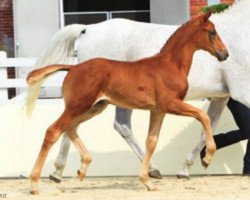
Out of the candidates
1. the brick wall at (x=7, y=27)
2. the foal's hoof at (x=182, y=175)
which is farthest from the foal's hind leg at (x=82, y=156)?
the brick wall at (x=7, y=27)

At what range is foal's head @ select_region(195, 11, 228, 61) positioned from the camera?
9.52 m

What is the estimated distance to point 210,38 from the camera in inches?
376

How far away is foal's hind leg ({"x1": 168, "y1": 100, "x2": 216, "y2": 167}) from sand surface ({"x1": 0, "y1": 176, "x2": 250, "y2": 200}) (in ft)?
1.55

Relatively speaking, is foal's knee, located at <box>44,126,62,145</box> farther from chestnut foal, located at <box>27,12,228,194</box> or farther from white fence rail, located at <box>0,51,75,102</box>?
white fence rail, located at <box>0,51,75,102</box>

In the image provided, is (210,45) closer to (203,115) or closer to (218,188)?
(203,115)

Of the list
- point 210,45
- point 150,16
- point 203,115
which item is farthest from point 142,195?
point 150,16

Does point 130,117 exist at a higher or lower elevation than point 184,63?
lower

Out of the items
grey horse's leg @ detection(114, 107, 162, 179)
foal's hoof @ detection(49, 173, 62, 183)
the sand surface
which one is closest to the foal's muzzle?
the sand surface

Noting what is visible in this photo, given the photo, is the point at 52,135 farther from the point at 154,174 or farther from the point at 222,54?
the point at 154,174

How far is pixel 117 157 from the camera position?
1170 centimetres

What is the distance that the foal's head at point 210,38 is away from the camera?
9.52 metres

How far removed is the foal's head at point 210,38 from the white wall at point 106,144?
2.22m

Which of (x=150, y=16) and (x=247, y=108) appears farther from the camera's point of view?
(x=150, y=16)

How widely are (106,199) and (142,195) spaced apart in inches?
14.9
